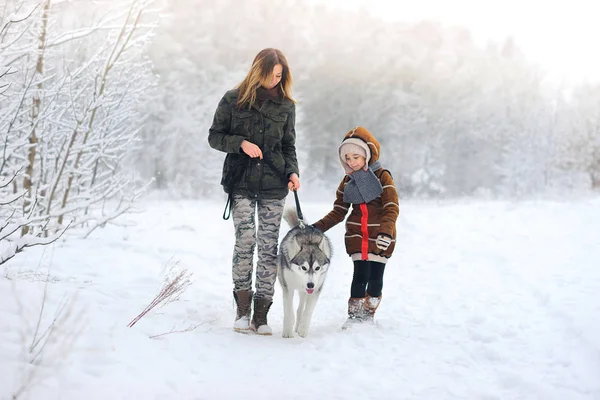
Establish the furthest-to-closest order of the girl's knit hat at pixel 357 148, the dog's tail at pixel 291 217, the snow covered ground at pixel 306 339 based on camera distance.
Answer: the dog's tail at pixel 291 217
the girl's knit hat at pixel 357 148
the snow covered ground at pixel 306 339

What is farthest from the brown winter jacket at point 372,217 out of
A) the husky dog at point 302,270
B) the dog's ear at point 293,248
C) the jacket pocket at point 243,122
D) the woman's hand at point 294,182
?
the jacket pocket at point 243,122

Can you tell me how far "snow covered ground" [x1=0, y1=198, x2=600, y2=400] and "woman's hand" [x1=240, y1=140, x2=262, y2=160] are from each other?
138cm

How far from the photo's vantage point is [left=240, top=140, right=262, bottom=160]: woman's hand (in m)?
3.89

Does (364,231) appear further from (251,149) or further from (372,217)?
(251,149)

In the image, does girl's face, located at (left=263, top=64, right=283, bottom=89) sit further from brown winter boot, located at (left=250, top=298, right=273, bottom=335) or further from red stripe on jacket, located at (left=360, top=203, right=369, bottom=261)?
brown winter boot, located at (left=250, top=298, right=273, bottom=335)

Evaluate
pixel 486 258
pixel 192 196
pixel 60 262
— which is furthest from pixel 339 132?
pixel 60 262

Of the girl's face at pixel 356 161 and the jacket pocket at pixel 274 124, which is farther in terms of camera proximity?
the girl's face at pixel 356 161

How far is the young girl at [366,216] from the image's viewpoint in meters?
4.31

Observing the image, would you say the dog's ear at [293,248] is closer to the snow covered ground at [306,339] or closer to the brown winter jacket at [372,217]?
the brown winter jacket at [372,217]

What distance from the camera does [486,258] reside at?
25.3 feet

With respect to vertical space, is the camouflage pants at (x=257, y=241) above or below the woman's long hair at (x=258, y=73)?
below

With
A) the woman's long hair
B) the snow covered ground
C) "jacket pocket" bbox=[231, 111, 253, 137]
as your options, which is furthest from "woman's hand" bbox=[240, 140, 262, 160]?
the snow covered ground

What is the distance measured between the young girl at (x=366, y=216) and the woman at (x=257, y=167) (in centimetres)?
60

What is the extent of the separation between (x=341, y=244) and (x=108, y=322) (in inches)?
302
